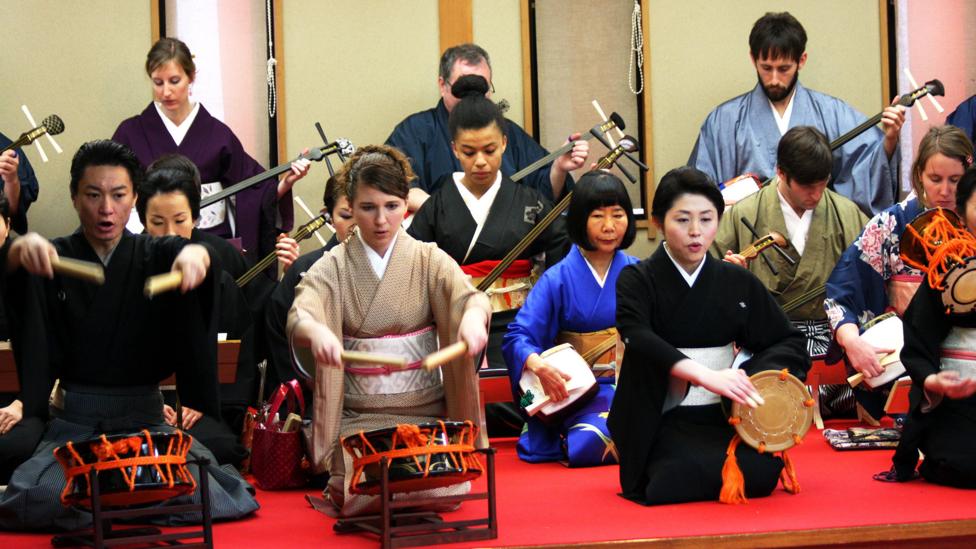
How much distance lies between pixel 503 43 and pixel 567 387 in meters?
3.17

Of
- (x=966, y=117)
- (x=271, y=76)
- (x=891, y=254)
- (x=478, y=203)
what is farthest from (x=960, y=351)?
(x=271, y=76)

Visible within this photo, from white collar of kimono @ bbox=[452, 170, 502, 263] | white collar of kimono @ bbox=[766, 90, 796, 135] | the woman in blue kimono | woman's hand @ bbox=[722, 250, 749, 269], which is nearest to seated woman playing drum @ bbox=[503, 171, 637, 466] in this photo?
woman's hand @ bbox=[722, 250, 749, 269]

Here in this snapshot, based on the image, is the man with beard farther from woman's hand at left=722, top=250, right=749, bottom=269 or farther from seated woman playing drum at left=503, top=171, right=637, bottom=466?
seated woman playing drum at left=503, top=171, right=637, bottom=466

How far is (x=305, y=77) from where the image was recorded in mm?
7949

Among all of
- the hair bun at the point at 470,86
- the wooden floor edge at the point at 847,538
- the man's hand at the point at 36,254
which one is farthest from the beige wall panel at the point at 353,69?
the wooden floor edge at the point at 847,538

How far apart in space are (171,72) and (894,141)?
13.9 ft

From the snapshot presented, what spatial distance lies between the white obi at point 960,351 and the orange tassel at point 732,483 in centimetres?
94

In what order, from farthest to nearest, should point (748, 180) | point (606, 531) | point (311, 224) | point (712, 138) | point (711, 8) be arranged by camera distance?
point (711, 8) → point (712, 138) → point (748, 180) → point (311, 224) → point (606, 531)

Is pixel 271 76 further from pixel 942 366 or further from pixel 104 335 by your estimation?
pixel 942 366

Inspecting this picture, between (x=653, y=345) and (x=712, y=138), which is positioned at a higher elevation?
(x=712, y=138)

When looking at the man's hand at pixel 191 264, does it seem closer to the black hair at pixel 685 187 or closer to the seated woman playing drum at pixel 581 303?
the black hair at pixel 685 187

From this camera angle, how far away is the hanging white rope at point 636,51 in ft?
26.8

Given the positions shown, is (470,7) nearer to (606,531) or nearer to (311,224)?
(311,224)

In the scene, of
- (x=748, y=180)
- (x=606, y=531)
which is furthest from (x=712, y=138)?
(x=606, y=531)
